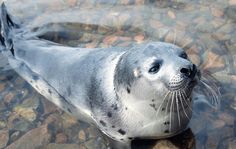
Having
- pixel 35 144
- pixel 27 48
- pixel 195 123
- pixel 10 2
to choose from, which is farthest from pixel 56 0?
pixel 195 123

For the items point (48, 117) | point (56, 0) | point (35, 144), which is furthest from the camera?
point (56, 0)

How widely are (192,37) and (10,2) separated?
3.26 m

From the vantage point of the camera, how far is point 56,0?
22.9ft

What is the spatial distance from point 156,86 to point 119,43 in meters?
2.45

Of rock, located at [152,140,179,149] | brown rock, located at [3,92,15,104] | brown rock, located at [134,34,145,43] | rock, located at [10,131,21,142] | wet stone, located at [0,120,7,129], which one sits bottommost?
wet stone, located at [0,120,7,129]

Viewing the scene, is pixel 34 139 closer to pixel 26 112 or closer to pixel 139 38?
pixel 26 112

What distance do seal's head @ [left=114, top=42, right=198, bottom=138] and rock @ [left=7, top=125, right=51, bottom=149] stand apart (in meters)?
1.22

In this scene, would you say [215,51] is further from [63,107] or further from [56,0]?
[56,0]

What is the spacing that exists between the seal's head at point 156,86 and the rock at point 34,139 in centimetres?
122

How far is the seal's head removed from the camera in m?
3.41

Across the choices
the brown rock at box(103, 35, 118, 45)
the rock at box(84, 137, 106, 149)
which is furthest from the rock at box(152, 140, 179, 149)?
the brown rock at box(103, 35, 118, 45)

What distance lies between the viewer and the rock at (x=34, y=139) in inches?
184

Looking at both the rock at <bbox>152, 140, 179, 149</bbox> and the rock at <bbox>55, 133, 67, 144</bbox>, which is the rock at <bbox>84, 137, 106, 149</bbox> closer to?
the rock at <bbox>55, 133, 67, 144</bbox>

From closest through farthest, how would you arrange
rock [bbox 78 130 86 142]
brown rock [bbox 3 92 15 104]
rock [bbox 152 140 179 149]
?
rock [bbox 152 140 179 149]
rock [bbox 78 130 86 142]
brown rock [bbox 3 92 15 104]
